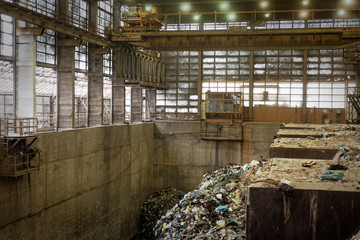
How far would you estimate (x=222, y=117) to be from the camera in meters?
22.4

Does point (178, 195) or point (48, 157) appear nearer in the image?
point (48, 157)

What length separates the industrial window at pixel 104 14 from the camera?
20.1 metres

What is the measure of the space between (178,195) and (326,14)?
15486mm

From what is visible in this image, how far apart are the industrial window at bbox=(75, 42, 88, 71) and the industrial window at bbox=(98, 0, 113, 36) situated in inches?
67.0

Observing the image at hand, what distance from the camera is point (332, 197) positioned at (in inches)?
135

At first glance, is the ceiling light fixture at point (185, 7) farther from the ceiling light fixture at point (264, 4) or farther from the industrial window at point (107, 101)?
the industrial window at point (107, 101)

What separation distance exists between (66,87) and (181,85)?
10.9 meters

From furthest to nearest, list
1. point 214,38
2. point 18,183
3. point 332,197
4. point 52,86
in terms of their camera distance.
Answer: point 52,86 → point 214,38 → point 18,183 → point 332,197

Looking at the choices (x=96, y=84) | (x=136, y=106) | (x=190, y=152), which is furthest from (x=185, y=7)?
(x=190, y=152)

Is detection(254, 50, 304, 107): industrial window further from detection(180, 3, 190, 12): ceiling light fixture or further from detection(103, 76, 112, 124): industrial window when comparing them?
detection(103, 76, 112, 124): industrial window

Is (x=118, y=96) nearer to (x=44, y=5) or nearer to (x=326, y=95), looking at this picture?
(x=44, y=5)

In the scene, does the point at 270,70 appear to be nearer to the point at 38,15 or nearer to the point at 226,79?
the point at 226,79

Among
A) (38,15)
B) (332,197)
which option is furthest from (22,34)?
(332,197)

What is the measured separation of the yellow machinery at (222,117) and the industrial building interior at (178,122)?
0.07m
